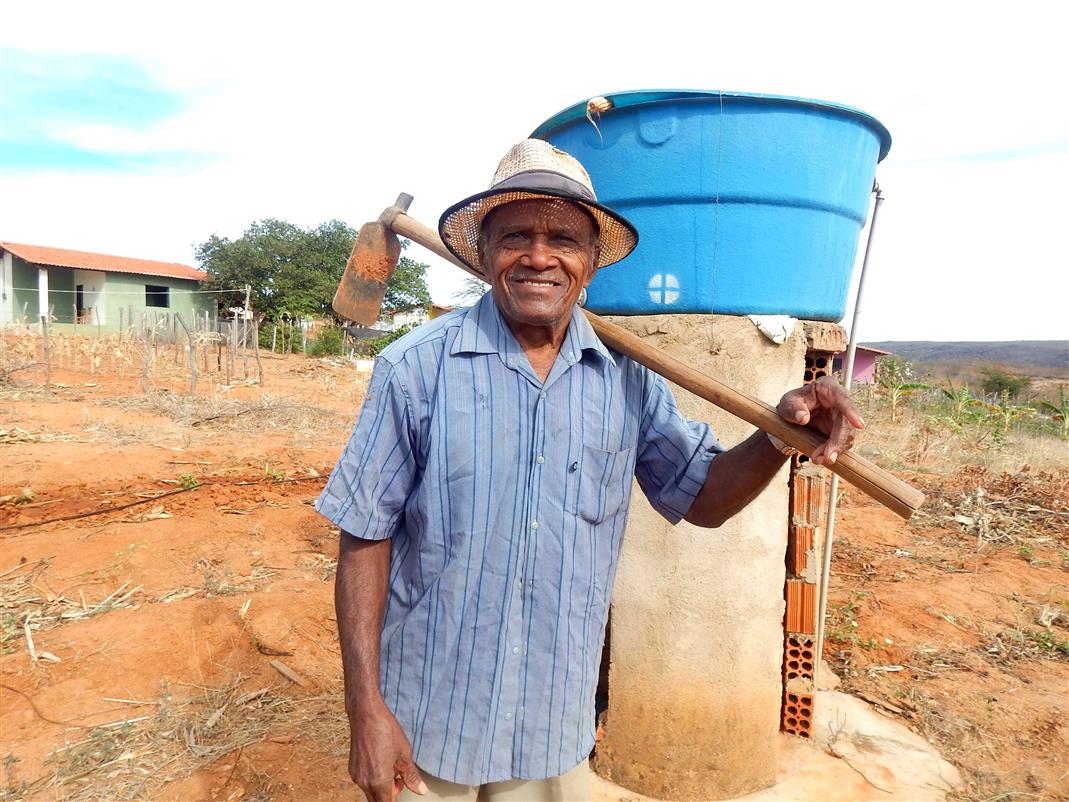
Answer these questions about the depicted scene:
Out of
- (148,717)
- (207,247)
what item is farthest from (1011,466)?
(207,247)

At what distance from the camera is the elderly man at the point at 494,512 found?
1.31 meters

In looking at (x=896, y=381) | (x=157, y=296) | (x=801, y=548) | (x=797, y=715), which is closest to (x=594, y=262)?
(x=801, y=548)

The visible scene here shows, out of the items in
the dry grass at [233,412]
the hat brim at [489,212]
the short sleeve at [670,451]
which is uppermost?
the hat brim at [489,212]

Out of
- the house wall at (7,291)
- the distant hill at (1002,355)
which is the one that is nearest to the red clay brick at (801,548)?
the house wall at (7,291)

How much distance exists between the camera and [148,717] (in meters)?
2.91

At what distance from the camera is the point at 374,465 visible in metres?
1.28

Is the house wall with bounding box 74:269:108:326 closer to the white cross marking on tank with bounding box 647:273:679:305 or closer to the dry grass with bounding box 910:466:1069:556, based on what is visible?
the dry grass with bounding box 910:466:1069:556

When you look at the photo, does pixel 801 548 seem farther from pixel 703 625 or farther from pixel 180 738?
pixel 180 738

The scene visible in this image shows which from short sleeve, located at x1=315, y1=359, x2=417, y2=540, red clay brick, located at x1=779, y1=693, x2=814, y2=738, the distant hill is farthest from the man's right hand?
the distant hill

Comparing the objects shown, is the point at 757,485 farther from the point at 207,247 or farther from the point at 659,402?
the point at 207,247

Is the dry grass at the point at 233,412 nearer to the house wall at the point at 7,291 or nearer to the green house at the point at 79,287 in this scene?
the green house at the point at 79,287

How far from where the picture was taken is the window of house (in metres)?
24.9

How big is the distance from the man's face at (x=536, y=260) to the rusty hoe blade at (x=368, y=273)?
3.36 ft

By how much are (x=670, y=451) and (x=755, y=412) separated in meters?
0.21
